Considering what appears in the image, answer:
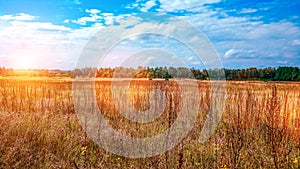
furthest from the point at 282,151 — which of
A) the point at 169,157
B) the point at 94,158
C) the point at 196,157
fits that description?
the point at 94,158

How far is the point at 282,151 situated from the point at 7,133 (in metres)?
4.15

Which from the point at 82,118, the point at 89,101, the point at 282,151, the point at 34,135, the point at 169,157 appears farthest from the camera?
the point at 89,101

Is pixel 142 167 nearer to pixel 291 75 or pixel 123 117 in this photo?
pixel 123 117

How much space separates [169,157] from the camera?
15.2 feet

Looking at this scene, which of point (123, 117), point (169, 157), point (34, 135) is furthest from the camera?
point (123, 117)

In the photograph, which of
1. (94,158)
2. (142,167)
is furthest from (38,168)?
(142,167)

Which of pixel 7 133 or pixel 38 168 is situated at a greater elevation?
pixel 7 133

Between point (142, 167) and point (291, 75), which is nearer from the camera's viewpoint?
point (142, 167)

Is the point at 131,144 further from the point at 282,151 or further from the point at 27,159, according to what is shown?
the point at 282,151

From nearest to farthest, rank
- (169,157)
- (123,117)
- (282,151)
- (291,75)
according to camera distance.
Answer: (282,151) → (169,157) → (123,117) → (291,75)

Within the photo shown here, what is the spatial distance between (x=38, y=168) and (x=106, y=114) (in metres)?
3.75

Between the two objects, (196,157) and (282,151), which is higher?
(282,151)

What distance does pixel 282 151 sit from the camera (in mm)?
4066

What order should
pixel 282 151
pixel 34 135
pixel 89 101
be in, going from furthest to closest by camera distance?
pixel 89 101 → pixel 34 135 → pixel 282 151
